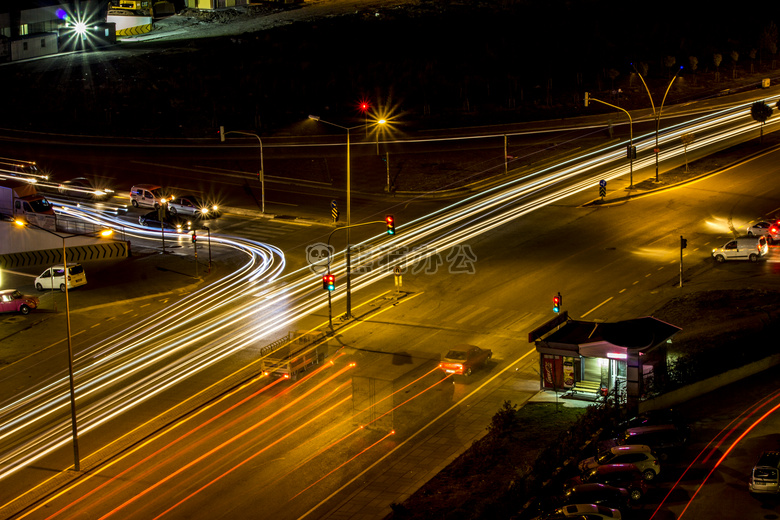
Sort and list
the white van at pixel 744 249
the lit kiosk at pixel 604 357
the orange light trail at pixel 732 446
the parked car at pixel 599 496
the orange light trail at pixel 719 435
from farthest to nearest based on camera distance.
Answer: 1. the white van at pixel 744 249
2. the lit kiosk at pixel 604 357
3. the orange light trail at pixel 719 435
4. the orange light trail at pixel 732 446
5. the parked car at pixel 599 496

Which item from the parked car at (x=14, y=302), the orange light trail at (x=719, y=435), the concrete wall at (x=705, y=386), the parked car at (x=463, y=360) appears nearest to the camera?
the orange light trail at (x=719, y=435)

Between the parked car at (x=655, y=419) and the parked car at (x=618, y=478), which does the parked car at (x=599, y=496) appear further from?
the parked car at (x=655, y=419)

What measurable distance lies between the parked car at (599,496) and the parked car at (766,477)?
10.6 feet

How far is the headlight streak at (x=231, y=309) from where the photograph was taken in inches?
1185

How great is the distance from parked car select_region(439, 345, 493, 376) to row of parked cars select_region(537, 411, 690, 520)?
7070 millimetres

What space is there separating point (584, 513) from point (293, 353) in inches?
607

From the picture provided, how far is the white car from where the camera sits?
43562mm

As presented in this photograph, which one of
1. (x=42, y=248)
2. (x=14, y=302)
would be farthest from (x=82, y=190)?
(x=14, y=302)

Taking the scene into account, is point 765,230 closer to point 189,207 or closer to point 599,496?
point 599,496

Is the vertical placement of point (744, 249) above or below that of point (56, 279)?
above

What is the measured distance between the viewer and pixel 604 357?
28.0m

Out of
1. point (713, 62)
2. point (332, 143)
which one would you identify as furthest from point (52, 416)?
point (713, 62)

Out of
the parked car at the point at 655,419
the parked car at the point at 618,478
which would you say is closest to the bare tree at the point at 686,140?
the parked car at the point at 655,419

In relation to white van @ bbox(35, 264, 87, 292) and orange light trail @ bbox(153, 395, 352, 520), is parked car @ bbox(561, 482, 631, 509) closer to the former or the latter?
orange light trail @ bbox(153, 395, 352, 520)
